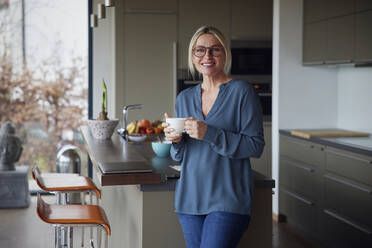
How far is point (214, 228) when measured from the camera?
6.84 feet

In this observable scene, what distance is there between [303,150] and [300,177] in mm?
259

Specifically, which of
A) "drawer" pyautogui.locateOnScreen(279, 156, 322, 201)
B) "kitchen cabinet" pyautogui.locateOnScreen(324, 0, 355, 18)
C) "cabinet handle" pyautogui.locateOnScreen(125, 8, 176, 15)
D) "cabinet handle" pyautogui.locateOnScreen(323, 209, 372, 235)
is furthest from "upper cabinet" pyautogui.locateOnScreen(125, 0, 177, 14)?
"cabinet handle" pyautogui.locateOnScreen(323, 209, 372, 235)

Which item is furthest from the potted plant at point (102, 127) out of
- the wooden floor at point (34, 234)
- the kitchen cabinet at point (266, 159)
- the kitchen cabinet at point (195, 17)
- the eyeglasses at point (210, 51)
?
the kitchen cabinet at point (266, 159)

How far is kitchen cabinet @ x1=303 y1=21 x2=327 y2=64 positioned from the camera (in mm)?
5148

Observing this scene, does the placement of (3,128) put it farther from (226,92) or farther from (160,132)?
(226,92)

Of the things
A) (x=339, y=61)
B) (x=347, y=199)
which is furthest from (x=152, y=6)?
(x=347, y=199)

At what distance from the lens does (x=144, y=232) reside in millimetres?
2680

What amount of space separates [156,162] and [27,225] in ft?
8.43

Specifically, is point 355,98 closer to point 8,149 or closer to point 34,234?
point 34,234

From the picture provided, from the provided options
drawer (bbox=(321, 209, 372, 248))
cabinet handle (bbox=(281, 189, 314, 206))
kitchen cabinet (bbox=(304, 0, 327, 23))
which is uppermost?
kitchen cabinet (bbox=(304, 0, 327, 23))

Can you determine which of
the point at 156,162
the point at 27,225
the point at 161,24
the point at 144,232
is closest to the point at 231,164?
the point at 144,232

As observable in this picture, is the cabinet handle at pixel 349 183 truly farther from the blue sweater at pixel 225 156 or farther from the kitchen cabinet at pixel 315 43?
the blue sweater at pixel 225 156

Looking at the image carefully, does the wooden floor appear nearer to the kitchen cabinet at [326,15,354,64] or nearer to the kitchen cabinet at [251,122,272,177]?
the kitchen cabinet at [251,122,272,177]

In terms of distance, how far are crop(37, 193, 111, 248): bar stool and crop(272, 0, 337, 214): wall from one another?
292 centimetres
